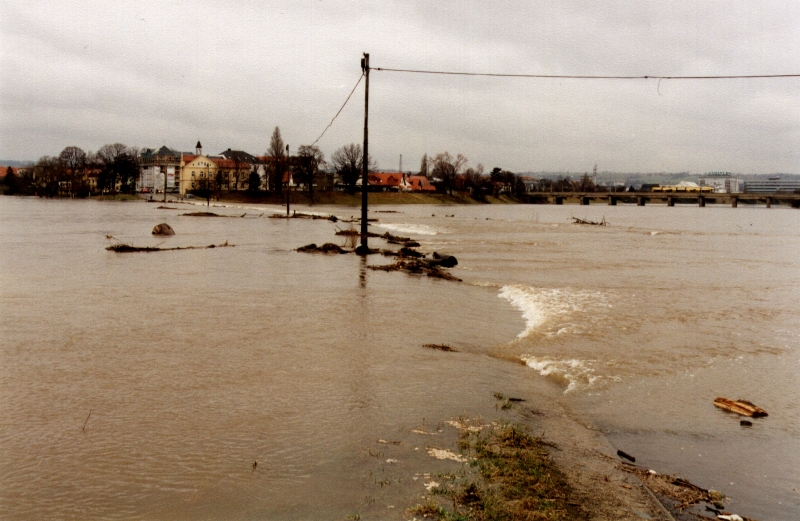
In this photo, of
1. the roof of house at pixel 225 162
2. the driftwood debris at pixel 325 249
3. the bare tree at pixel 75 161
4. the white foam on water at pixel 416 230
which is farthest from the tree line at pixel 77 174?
the driftwood debris at pixel 325 249

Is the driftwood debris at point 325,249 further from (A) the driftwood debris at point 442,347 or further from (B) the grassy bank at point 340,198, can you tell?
(B) the grassy bank at point 340,198

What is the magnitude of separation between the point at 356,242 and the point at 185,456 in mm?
27527

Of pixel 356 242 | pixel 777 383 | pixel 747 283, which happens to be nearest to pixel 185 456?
pixel 777 383

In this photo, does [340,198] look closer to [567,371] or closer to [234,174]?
[234,174]

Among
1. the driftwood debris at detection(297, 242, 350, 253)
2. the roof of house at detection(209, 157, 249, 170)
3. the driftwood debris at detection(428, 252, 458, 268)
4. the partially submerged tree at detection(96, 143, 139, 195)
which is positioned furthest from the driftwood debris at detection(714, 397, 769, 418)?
the roof of house at detection(209, 157, 249, 170)

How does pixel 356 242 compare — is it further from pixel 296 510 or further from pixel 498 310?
pixel 296 510

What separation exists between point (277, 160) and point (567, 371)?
132429 millimetres

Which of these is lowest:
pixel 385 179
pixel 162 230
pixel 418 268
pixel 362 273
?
pixel 362 273

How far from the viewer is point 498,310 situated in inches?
565

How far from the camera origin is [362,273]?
20.1 metres

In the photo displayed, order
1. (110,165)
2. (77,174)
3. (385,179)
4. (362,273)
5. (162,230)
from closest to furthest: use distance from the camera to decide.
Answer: (362,273) < (162,230) < (110,165) < (77,174) < (385,179)

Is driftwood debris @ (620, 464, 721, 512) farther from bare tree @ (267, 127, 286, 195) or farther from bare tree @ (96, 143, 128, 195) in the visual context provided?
bare tree @ (96, 143, 128, 195)

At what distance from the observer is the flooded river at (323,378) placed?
17.2 feet

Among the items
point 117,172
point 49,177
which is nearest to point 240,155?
point 117,172
